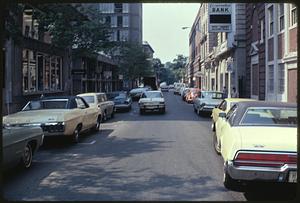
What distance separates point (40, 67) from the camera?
29.1 m

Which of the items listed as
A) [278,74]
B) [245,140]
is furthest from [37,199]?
[278,74]

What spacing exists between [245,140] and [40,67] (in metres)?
A: 24.1

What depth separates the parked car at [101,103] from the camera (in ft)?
64.4

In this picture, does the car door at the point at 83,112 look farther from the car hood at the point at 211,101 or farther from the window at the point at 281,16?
the window at the point at 281,16

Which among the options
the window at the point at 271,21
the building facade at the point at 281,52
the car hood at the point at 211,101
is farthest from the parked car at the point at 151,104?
the window at the point at 271,21

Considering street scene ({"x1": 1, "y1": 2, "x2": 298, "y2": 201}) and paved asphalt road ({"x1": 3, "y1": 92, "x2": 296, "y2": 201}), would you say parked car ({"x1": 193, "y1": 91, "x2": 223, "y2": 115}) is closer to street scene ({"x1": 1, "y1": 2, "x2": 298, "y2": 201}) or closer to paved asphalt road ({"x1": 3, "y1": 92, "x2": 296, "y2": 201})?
street scene ({"x1": 1, "y1": 2, "x2": 298, "y2": 201})

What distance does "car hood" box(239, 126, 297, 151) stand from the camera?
657 cm

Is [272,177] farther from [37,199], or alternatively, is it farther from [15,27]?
[15,27]

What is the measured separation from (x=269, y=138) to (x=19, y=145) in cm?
459

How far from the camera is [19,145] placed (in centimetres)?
834

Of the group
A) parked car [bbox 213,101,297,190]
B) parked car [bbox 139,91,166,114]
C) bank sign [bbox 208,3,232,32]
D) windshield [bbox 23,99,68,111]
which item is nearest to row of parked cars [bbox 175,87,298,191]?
parked car [bbox 213,101,297,190]

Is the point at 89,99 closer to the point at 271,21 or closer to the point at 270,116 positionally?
the point at 271,21

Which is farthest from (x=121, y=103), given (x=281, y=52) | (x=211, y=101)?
(x=281, y=52)

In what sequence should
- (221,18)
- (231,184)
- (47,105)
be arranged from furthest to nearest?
(221,18) < (47,105) < (231,184)
